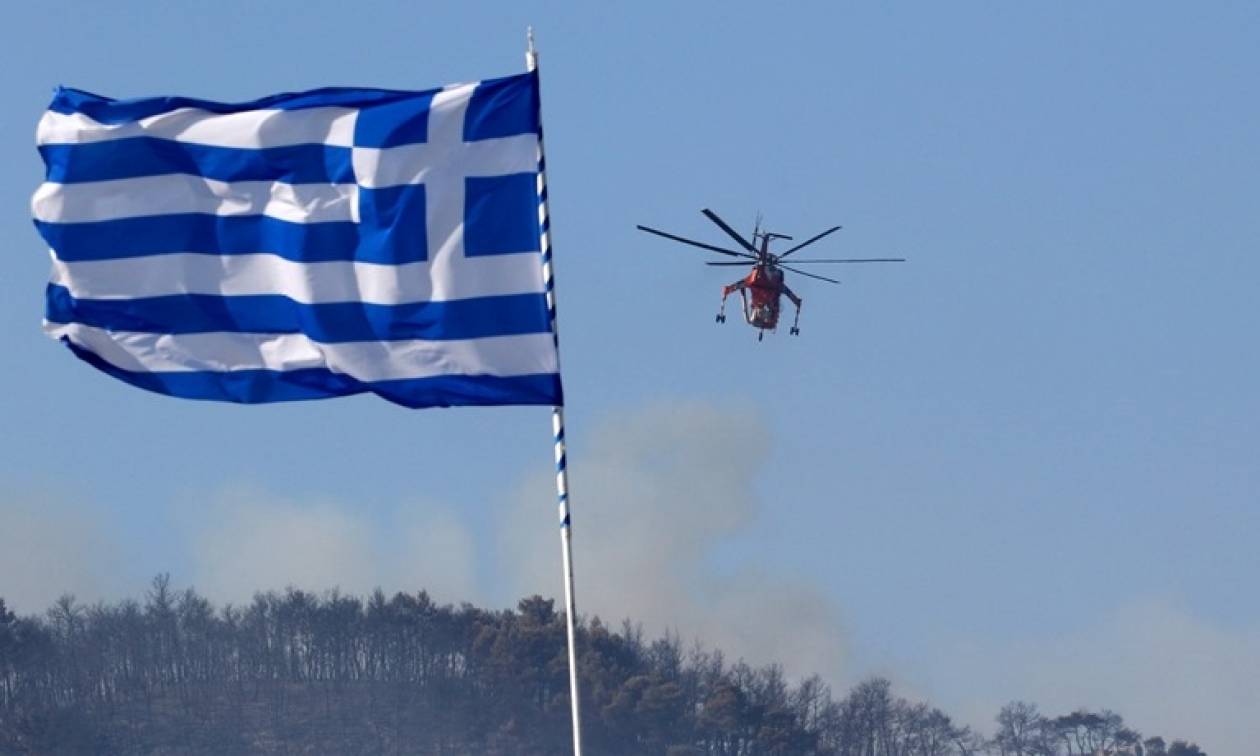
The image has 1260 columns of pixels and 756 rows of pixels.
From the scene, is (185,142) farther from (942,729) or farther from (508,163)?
(942,729)

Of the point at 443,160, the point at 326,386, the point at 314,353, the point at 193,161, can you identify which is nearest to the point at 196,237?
the point at 193,161

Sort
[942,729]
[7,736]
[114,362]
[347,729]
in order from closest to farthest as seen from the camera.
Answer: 1. [114,362]
2. [7,736]
3. [347,729]
4. [942,729]

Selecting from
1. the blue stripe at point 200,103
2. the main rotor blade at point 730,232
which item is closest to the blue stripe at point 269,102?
the blue stripe at point 200,103

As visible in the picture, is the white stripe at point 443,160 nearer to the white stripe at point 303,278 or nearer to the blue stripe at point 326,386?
the white stripe at point 303,278

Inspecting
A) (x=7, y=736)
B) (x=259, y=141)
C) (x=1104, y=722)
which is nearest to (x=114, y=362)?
(x=259, y=141)

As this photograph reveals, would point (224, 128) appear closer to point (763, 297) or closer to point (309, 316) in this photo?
point (309, 316)

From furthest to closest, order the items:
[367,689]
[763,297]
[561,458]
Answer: [367,689], [763,297], [561,458]

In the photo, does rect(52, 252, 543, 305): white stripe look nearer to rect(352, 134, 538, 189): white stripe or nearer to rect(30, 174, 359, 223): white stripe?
rect(30, 174, 359, 223): white stripe
